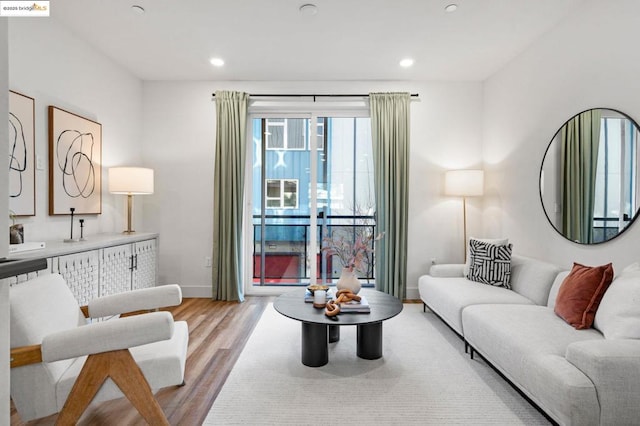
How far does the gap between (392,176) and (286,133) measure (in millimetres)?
1465

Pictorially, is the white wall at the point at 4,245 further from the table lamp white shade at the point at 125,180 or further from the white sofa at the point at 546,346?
the table lamp white shade at the point at 125,180

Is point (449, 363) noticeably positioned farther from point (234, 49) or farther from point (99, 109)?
point (99, 109)

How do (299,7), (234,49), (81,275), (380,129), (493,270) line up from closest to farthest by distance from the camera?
1. (81,275)
2. (299,7)
3. (493,270)
4. (234,49)
5. (380,129)

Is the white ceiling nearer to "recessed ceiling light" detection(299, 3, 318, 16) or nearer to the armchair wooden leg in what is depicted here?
"recessed ceiling light" detection(299, 3, 318, 16)

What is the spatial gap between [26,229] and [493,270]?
391 centimetres

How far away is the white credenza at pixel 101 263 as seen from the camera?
2279mm

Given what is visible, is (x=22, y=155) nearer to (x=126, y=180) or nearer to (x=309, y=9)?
(x=126, y=180)

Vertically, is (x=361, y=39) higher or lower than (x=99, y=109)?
higher

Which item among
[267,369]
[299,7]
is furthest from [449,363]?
[299,7]

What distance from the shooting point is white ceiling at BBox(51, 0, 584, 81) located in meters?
2.69

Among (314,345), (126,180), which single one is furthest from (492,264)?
(126,180)

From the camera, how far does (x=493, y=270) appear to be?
305 centimetres

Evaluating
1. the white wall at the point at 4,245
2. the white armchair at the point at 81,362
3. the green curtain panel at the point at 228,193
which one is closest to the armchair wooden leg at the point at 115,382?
the white armchair at the point at 81,362

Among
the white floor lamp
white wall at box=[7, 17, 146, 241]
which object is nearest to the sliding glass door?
the white floor lamp
